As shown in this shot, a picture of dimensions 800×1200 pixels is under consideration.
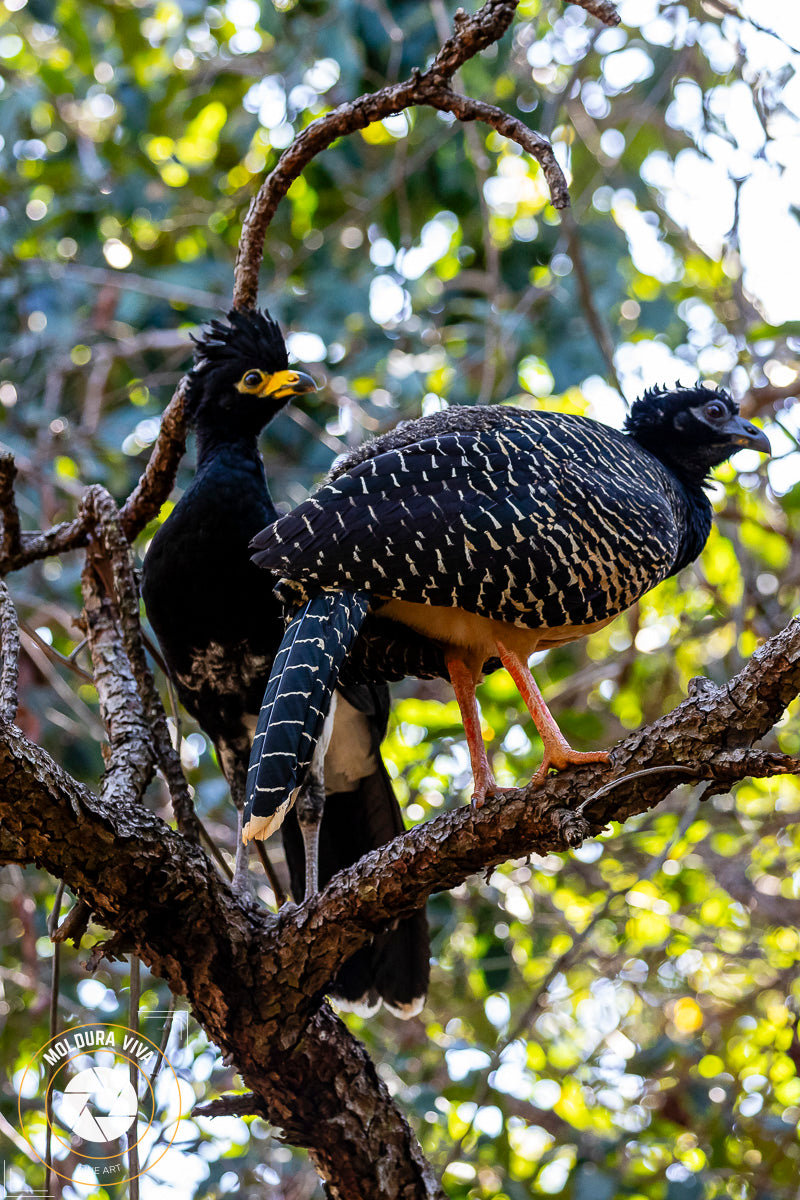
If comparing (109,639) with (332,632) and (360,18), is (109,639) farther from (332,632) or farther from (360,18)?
(360,18)

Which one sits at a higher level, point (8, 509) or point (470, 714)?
point (8, 509)

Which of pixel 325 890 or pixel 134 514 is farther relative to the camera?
pixel 134 514

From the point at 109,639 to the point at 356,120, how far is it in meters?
1.86

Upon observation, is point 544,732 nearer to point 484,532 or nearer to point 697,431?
point 484,532

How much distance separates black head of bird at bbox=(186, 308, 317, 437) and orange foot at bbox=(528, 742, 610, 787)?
75.5 inches

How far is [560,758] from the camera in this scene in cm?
302

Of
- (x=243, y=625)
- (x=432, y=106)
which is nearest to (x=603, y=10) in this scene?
(x=432, y=106)

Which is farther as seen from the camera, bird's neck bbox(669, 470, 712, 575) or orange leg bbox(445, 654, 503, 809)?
bird's neck bbox(669, 470, 712, 575)

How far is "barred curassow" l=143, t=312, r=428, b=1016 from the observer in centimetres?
409

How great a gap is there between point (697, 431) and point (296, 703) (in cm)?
227

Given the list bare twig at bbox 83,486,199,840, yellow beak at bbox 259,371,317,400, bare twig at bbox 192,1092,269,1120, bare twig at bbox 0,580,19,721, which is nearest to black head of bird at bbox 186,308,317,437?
yellow beak at bbox 259,371,317,400

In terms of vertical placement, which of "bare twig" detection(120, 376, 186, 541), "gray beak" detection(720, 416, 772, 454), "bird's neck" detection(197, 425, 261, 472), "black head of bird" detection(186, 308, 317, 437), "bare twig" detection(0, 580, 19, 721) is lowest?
"bare twig" detection(0, 580, 19, 721)

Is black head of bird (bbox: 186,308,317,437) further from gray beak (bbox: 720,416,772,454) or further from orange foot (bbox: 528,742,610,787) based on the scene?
orange foot (bbox: 528,742,610,787)

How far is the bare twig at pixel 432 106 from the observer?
301 centimetres
